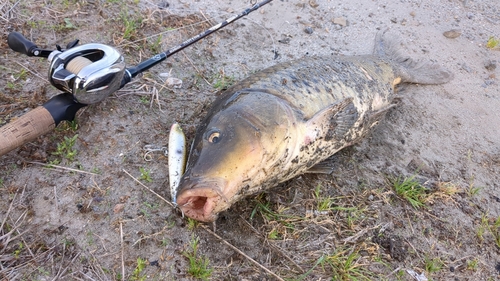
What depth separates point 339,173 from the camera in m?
3.38

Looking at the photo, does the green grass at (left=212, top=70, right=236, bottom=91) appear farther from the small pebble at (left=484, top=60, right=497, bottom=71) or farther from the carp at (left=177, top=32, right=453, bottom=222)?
the small pebble at (left=484, top=60, right=497, bottom=71)

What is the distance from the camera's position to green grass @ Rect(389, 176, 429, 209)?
325 cm

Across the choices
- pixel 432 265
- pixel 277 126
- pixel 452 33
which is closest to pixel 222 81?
pixel 277 126

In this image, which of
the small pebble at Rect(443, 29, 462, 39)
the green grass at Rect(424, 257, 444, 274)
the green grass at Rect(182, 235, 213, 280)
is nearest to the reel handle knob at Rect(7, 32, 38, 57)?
the green grass at Rect(182, 235, 213, 280)

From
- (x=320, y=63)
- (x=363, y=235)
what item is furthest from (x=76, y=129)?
(x=363, y=235)

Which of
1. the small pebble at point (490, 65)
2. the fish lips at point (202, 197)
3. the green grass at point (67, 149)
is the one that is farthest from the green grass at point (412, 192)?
the small pebble at point (490, 65)

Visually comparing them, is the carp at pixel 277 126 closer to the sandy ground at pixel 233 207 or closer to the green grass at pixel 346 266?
the sandy ground at pixel 233 207

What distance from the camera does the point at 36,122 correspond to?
2.64 meters

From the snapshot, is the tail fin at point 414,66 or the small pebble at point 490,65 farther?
the small pebble at point 490,65

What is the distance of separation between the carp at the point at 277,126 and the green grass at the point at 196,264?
0.84 feet

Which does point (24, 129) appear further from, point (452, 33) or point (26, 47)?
point (452, 33)

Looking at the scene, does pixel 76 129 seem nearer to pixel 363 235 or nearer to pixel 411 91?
pixel 363 235

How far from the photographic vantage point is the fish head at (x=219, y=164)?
236cm

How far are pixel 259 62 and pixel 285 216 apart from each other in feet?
7.27
